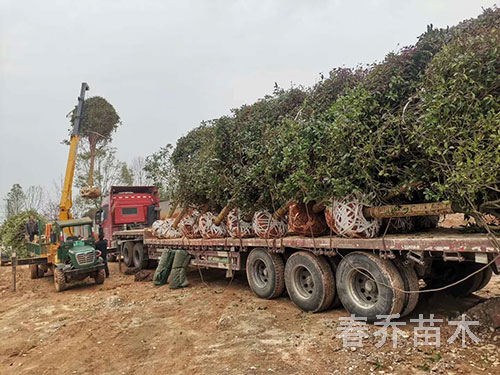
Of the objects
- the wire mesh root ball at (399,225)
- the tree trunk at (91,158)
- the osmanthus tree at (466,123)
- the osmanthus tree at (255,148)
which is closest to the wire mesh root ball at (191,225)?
the osmanthus tree at (255,148)

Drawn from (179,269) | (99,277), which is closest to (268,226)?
(179,269)

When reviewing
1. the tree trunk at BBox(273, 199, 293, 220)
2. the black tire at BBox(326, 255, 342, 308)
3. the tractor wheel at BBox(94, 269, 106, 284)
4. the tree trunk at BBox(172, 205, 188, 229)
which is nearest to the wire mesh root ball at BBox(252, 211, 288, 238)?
the tree trunk at BBox(273, 199, 293, 220)

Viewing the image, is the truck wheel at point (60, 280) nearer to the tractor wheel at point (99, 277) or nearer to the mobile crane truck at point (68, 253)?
the mobile crane truck at point (68, 253)

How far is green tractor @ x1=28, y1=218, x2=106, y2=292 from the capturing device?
34.2 feet

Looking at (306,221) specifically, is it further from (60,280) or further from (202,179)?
(60,280)

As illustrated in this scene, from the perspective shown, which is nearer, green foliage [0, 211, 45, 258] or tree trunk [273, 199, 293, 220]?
tree trunk [273, 199, 293, 220]

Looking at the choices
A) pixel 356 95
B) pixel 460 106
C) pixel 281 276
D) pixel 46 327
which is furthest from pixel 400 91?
pixel 46 327

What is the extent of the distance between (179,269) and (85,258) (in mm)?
2916

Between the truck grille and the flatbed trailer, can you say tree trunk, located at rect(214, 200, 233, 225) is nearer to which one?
the flatbed trailer

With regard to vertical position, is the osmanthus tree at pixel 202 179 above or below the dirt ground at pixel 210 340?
above

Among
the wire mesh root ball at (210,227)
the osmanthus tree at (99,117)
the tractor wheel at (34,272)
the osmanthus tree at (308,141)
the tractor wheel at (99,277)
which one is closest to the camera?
the osmanthus tree at (308,141)

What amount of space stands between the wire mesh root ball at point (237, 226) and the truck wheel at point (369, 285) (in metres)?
2.81

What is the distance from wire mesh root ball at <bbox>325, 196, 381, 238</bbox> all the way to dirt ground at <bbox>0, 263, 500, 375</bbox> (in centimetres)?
137

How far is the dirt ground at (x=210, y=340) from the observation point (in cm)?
427
